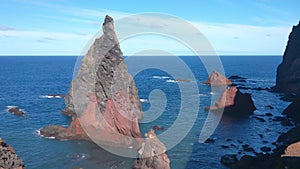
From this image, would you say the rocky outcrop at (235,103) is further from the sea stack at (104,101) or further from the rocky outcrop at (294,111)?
the sea stack at (104,101)

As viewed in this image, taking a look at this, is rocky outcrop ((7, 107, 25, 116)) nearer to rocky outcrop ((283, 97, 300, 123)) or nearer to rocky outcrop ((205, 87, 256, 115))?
rocky outcrop ((205, 87, 256, 115))

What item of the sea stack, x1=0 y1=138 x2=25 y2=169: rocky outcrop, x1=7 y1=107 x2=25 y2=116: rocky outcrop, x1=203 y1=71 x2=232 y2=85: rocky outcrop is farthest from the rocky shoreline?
x1=7 y1=107 x2=25 y2=116: rocky outcrop

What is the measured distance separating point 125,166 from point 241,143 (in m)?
31.3

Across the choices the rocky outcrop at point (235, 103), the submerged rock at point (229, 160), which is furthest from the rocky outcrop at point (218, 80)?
the submerged rock at point (229, 160)

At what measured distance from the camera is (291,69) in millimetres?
146875

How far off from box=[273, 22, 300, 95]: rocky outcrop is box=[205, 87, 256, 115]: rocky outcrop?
4186 cm

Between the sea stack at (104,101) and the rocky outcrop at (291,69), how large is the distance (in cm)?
8350

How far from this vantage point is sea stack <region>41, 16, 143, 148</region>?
7081 centimetres

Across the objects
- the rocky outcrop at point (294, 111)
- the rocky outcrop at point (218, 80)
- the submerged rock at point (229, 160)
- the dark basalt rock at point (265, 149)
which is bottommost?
the submerged rock at point (229, 160)

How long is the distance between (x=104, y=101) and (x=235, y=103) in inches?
1925

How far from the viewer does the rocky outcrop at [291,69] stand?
143 m

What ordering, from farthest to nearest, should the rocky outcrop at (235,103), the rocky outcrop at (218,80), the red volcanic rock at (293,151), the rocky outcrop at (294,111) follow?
the rocky outcrop at (218,80) < the rocky outcrop at (235,103) < the rocky outcrop at (294,111) < the red volcanic rock at (293,151)

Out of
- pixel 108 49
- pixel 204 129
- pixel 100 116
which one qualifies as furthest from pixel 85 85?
pixel 204 129

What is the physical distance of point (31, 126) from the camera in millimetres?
86000
